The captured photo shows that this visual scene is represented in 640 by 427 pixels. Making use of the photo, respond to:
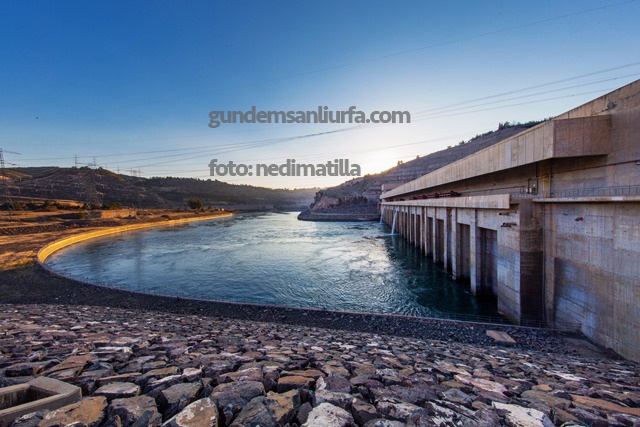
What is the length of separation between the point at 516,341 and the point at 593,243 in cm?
414

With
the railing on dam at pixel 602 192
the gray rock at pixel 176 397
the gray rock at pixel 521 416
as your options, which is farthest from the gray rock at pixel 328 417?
the railing on dam at pixel 602 192

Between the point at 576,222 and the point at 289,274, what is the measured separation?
17.0 meters

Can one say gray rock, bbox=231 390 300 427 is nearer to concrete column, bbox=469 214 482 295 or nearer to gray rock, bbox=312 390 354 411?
gray rock, bbox=312 390 354 411

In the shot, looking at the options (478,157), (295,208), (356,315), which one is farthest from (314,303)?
(295,208)

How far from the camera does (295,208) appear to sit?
561 feet

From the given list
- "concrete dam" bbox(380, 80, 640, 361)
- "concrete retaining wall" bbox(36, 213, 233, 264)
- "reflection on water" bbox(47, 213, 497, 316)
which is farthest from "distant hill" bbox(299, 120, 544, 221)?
"concrete dam" bbox(380, 80, 640, 361)

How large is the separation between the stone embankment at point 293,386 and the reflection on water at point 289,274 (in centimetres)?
975

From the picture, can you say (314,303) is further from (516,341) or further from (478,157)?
(478,157)

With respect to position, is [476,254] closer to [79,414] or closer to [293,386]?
[293,386]

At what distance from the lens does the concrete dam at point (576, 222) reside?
8324 millimetres

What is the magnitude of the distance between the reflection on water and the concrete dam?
3743 mm

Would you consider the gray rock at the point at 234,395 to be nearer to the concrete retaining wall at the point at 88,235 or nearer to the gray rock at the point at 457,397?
the gray rock at the point at 457,397

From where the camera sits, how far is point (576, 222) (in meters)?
9.97

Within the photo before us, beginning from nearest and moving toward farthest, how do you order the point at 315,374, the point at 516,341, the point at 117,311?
the point at 315,374, the point at 516,341, the point at 117,311
